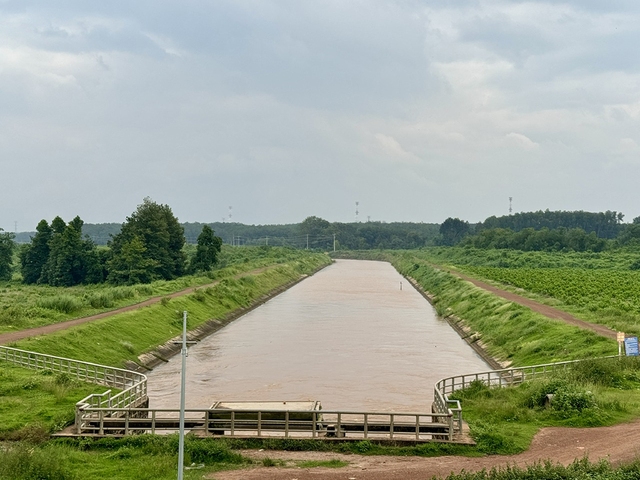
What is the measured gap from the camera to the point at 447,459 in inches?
869

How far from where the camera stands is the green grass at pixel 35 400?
24344 mm

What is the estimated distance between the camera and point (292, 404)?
27.6 metres

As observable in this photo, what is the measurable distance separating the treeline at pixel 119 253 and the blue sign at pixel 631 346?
6625 centimetres

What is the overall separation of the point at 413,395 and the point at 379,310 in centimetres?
3957

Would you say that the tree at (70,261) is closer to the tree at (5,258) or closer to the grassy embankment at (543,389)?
the tree at (5,258)

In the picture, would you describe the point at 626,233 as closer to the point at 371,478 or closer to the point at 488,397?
the point at 488,397

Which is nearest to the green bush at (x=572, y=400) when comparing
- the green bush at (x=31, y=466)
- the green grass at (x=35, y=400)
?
the green bush at (x=31, y=466)

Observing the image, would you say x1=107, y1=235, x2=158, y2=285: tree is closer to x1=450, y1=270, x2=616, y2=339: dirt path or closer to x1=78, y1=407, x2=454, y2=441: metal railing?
x1=450, y1=270, x2=616, y2=339: dirt path

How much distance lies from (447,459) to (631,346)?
14.3 metres

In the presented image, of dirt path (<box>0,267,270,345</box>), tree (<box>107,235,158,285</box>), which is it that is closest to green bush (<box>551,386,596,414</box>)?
dirt path (<box>0,267,270,345</box>)

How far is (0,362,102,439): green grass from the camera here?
2434cm

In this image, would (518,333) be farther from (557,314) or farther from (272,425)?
(272,425)

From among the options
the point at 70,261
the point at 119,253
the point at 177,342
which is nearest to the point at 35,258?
the point at 70,261

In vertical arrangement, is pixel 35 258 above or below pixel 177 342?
above
